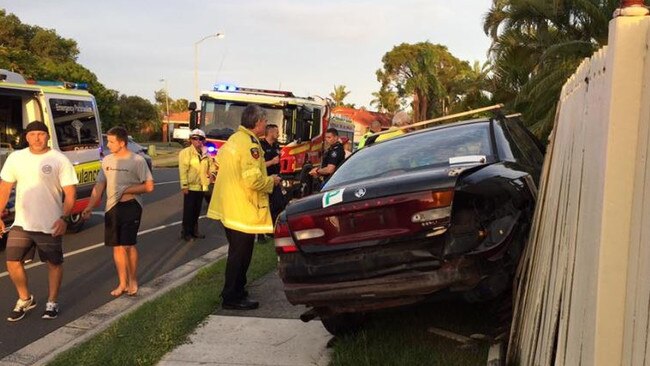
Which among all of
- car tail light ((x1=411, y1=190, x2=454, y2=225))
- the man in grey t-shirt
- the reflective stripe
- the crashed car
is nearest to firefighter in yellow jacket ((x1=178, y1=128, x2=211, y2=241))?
the man in grey t-shirt

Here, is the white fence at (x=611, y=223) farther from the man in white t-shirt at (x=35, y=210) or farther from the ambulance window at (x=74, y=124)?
the ambulance window at (x=74, y=124)

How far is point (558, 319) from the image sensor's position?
255 cm

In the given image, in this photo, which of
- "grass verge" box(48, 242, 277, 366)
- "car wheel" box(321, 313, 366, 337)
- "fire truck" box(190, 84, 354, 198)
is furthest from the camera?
"fire truck" box(190, 84, 354, 198)

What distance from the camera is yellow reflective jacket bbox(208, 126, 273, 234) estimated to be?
5582mm

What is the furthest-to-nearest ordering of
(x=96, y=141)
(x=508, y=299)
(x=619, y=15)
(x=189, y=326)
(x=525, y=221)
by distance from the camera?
(x=96, y=141)
(x=189, y=326)
(x=508, y=299)
(x=525, y=221)
(x=619, y=15)

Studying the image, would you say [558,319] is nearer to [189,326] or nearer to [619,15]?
[619,15]

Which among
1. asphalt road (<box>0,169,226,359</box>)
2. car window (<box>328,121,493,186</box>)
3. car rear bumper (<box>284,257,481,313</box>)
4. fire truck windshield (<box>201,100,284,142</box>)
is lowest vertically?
asphalt road (<box>0,169,226,359</box>)

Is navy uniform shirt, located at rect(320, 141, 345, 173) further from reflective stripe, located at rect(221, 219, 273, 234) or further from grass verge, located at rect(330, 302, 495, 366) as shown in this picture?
grass verge, located at rect(330, 302, 495, 366)

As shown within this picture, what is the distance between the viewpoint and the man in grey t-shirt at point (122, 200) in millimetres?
6297

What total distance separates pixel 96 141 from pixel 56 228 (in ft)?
17.0


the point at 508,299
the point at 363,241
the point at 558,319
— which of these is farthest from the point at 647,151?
the point at 508,299

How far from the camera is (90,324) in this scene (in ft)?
17.9

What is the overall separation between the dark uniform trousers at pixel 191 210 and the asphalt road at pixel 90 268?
0.23m

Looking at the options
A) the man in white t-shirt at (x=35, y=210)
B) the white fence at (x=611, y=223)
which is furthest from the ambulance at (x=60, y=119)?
the white fence at (x=611, y=223)
